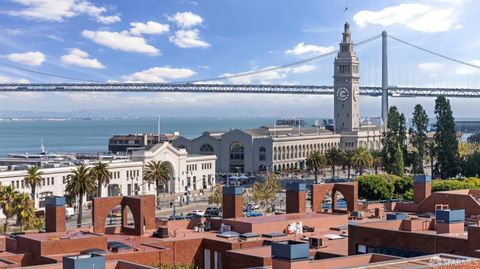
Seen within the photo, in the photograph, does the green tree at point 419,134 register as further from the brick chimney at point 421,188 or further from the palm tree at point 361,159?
the brick chimney at point 421,188

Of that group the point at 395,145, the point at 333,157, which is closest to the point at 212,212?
the point at 395,145

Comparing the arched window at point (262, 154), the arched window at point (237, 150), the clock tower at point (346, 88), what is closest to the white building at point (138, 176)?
the arched window at point (262, 154)

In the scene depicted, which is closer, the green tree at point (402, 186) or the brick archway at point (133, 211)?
the brick archway at point (133, 211)

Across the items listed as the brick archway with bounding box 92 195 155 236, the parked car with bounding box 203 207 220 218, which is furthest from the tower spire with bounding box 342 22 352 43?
the brick archway with bounding box 92 195 155 236

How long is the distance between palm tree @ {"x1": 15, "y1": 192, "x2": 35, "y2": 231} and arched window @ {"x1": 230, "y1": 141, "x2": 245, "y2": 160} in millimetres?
75498

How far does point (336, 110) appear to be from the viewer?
16800cm

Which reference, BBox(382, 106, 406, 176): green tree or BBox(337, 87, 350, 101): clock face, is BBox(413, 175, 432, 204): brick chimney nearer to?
BBox(382, 106, 406, 176): green tree

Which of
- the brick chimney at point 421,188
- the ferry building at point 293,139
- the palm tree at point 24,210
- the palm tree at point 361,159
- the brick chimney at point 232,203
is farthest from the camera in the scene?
the ferry building at point 293,139

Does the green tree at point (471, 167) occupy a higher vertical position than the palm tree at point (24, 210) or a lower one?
higher

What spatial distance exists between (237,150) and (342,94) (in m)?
45.1

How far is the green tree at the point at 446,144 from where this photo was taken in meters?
92.4

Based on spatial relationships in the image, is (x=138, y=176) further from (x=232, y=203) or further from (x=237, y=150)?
(x=232, y=203)

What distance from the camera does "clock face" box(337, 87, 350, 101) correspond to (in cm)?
16675

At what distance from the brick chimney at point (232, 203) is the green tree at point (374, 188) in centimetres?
3638
